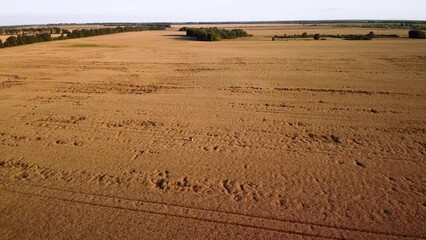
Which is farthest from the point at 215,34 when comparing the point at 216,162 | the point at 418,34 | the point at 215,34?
the point at 216,162

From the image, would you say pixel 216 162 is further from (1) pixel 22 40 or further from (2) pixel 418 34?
(2) pixel 418 34

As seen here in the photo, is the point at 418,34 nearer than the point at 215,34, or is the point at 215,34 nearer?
the point at 418,34

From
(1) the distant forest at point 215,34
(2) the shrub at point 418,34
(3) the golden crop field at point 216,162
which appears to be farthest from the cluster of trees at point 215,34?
(3) the golden crop field at point 216,162

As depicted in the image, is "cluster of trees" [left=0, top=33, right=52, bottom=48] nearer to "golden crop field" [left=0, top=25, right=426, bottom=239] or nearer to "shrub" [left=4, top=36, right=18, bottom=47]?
"shrub" [left=4, top=36, right=18, bottom=47]

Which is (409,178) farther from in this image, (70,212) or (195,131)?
(70,212)

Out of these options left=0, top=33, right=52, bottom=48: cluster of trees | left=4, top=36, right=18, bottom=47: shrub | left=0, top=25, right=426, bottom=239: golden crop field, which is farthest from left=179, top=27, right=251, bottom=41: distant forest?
left=0, top=25, right=426, bottom=239: golden crop field

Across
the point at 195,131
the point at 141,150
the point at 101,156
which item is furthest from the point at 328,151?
the point at 101,156

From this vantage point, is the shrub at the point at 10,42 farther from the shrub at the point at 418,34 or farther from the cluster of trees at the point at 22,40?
the shrub at the point at 418,34

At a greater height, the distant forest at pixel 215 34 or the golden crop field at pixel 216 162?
the distant forest at pixel 215 34
